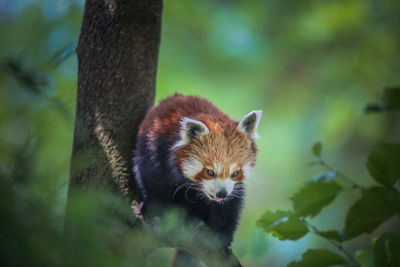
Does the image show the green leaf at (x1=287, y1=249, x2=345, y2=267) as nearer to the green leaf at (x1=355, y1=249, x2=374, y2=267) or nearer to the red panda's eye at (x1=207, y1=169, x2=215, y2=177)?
the green leaf at (x1=355, y1=249, x2=374, y2=267)

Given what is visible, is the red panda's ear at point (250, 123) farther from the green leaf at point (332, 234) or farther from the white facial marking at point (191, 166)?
the green leaf at point (332, 234)

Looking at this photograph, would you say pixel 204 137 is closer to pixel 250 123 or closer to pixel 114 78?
pixel 250 123

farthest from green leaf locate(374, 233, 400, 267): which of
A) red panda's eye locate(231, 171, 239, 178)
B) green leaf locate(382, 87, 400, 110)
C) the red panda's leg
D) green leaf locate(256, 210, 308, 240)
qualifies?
the red panda's leg

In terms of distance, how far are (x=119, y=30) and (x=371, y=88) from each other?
608cm

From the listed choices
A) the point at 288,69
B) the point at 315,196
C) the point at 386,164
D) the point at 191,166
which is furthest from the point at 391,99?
the point at 288,69

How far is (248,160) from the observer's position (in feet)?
8.77

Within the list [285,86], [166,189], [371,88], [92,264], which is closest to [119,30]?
[166,189]

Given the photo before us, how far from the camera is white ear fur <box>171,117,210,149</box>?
8.05 ft

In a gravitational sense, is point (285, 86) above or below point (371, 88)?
above

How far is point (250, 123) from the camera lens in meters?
2.71

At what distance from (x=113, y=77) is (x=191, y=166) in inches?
31.8

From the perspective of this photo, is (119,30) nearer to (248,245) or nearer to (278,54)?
(248,245)

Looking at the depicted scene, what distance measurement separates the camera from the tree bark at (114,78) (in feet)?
7.45

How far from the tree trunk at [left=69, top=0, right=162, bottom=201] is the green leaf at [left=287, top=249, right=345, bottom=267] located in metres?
→ 1.42
